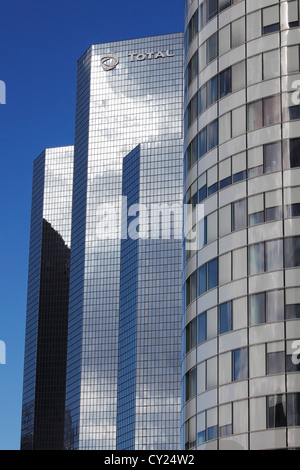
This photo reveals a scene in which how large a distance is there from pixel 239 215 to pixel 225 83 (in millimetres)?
11355

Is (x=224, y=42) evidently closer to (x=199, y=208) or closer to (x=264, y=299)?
(x=199, y=208)

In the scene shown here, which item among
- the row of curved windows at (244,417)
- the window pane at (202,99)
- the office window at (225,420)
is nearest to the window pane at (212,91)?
the window pane at (202,99)

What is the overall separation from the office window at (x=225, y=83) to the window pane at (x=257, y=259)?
13.5 metres

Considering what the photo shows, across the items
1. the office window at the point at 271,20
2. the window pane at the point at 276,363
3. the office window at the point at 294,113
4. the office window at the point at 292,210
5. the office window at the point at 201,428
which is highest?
the office window at the point at 271,20

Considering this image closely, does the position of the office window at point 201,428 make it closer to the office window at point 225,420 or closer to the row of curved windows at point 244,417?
the row of curved windows at point 244,417

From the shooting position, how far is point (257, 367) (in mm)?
71812

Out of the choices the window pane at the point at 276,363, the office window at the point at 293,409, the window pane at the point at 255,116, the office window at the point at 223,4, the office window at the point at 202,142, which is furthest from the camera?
the office window at the point at 202,142

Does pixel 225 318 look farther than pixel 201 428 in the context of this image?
No

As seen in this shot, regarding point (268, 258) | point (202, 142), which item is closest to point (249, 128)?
point (202, 142)

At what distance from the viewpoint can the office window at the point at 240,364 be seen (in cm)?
7269

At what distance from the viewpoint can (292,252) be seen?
239 ft

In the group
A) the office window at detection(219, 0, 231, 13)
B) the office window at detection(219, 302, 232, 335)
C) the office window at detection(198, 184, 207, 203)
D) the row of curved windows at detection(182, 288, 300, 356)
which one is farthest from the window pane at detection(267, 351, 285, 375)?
the office window at detection(219, 0, 231, 13)

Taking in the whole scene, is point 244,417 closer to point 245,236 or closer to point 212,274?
point 212,274
